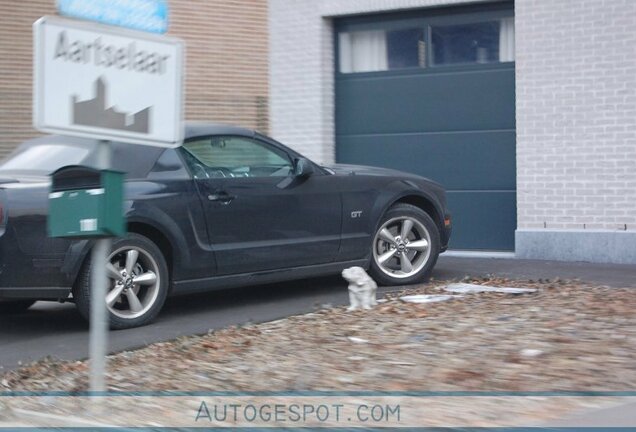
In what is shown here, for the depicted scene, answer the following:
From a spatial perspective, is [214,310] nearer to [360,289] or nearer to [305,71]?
[360,289]

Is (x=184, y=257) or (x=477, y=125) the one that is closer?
(x=184, y=257)

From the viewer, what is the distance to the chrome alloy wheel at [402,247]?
392 inches

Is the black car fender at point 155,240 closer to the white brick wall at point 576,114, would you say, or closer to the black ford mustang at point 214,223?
the black ford mustang at point 214,223

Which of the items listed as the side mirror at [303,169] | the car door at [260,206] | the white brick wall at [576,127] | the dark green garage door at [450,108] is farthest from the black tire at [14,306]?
the white brick wall at [576,127]

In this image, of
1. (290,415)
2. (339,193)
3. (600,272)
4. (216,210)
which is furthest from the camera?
(600,272)

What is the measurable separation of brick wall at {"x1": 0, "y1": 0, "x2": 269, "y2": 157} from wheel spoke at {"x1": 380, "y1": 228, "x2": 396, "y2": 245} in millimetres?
6258

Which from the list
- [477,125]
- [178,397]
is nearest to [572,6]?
[477,125]

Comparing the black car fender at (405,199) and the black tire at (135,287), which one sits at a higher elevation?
the black car fender at (405,199)

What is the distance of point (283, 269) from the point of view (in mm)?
9281

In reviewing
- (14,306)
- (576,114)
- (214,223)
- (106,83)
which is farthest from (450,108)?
(106,83)

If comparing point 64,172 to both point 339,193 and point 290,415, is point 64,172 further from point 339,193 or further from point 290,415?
point 339,193

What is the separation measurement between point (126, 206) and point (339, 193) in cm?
220

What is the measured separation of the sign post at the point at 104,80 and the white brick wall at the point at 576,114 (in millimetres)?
6939

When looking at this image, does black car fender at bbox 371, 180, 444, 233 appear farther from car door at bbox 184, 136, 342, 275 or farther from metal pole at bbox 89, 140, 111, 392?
metal pole at bbox 89, 140, 111, 392
